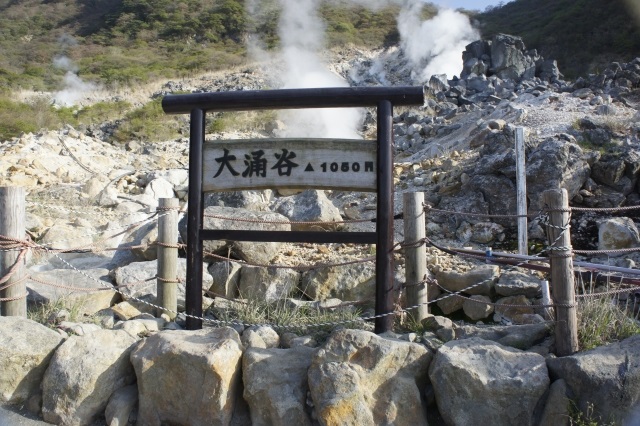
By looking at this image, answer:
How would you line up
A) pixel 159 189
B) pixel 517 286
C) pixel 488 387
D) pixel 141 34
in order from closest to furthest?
pixel 488 387
pixel 517 286
pixel 159 189
pixel 141 34

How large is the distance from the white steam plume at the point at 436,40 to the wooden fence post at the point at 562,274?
26.3 metres

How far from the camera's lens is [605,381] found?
2730 mm

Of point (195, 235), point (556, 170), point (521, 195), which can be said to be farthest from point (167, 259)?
point (556, 170)

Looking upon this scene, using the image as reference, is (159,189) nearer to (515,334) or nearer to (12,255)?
(12,255)

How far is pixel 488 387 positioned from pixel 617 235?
412 cm

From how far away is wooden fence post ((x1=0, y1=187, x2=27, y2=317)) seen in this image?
12.6ft

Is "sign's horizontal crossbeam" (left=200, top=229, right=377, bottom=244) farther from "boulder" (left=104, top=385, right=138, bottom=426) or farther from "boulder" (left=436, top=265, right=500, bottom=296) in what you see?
"boulder" (left=436, top=265, right=500, bottom=296)

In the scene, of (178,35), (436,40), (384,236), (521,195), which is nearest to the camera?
(384,236)

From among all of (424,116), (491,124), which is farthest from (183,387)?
(424,116)

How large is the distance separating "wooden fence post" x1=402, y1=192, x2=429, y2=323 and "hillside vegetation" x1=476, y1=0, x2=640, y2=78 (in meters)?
21.6

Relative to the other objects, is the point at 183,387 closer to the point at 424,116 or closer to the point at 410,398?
the point at 410,398

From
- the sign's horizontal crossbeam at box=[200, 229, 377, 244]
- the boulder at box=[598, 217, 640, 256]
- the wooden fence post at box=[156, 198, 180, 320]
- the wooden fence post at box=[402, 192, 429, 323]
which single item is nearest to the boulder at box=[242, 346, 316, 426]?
the sign's horizontal crossbeam at box=[200, 229, 377, 244]

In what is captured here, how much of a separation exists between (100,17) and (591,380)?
47.5 metres

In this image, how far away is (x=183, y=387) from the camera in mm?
3123
